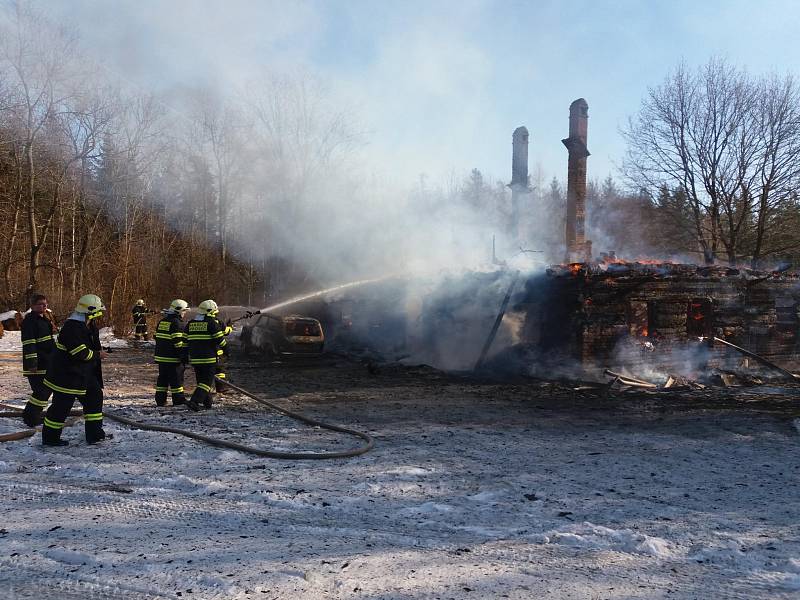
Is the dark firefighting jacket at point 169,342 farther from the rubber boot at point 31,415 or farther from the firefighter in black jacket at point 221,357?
the rubber boot at point 31,415

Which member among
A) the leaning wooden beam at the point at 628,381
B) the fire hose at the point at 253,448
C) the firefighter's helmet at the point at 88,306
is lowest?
the fire hose at the point at 253,448

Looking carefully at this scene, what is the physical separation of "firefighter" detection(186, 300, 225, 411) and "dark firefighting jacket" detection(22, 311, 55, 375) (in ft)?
5.74

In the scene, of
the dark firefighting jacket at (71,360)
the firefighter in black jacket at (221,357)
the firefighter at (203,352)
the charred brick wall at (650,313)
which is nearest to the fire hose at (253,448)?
the dark firefighting jacket at (71,360)

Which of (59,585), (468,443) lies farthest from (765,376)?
(59,585)

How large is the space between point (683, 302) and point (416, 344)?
722 cm

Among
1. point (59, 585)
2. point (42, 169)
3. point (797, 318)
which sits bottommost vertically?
point (59, 585)

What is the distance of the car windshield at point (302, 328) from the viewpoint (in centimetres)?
1546

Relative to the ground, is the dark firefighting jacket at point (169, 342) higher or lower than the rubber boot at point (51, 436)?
higher

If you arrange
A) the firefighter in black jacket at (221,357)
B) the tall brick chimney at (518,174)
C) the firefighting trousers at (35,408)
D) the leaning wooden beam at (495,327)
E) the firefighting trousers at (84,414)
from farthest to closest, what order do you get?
the tall brick chimney at (518,174)
the leaning wooden beam at (495,327)
the firefighter in black jacket at (221,357)
the firefighting trousers at (35,408)
the firefighting trousers at (84,414)

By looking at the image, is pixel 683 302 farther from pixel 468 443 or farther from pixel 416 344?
pixel 468 443

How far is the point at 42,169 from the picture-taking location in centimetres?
2205

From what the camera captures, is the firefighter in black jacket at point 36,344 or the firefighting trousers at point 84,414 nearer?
the firefighting trousers at point 84,414

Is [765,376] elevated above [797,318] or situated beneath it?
situated beneath

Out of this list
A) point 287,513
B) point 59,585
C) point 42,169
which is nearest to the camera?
point 59,585
